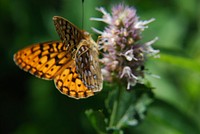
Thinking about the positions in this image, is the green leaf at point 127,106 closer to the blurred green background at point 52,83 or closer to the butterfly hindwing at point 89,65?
the butterfly hindwing at point 89,65

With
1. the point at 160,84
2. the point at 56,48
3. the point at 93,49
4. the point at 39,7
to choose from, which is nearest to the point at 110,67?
the point at 93,49

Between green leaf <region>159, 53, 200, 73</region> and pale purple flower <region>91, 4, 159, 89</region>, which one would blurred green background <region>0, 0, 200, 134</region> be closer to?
green leaf <region>159, 53, 200, 73</region>

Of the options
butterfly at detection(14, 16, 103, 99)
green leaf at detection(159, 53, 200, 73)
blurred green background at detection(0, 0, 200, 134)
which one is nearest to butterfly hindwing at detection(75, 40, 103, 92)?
butterfly at detection(14, 16, 103, 99)

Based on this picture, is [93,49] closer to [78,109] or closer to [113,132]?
[113,132]

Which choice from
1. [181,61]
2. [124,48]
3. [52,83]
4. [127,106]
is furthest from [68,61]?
[52,83]

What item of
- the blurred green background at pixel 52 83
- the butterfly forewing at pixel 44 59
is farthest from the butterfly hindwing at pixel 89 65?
the blurred green background at pixel 52 83

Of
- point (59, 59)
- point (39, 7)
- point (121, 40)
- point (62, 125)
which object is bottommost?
point (62, 125)

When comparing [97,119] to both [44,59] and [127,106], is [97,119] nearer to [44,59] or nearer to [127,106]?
[127,106]
